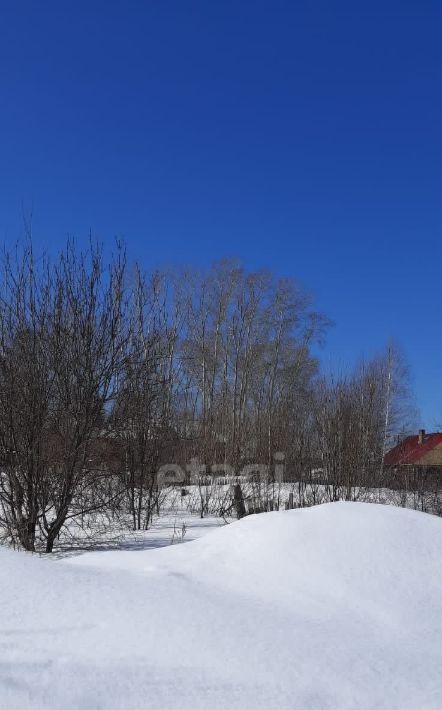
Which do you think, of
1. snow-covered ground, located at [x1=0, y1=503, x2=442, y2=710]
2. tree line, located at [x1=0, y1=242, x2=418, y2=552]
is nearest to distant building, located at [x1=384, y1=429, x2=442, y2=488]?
tree line, located at [x1=0, y1=242, x2=418, y2=552]

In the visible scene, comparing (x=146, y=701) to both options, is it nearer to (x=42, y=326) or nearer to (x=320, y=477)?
(x=42, y=326)

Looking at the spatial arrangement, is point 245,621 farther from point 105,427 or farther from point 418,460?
point 418,460

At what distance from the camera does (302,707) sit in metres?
2.28

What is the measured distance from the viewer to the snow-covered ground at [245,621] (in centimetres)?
233

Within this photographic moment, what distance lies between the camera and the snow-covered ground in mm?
2332

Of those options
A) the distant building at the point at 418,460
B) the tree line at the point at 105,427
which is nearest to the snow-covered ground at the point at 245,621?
the tree line at the point at 105,427

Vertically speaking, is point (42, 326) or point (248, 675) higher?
point (42, 326)

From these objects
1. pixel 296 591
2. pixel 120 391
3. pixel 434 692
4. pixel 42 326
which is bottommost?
pixel 434 692

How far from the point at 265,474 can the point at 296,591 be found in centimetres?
925

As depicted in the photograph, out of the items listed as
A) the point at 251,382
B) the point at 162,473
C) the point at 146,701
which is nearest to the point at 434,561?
the point at 146,701

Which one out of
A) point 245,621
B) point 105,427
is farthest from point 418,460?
point 245,621

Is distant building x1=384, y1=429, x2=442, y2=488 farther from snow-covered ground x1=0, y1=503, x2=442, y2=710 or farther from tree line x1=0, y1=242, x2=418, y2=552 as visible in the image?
snow-covered ground x1=0, y1=503, x2=442, y2=710

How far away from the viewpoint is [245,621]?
294cm

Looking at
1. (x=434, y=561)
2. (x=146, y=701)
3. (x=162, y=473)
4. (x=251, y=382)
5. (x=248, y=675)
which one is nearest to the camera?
(x=146, y=701)
